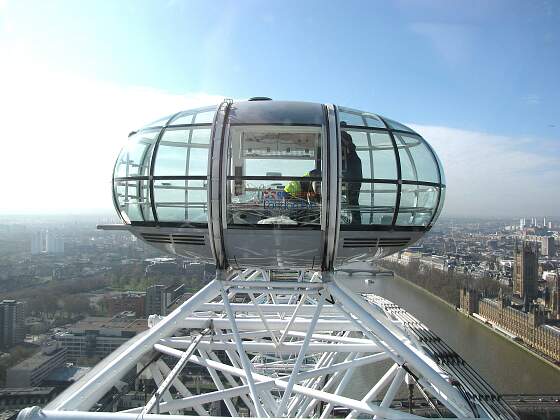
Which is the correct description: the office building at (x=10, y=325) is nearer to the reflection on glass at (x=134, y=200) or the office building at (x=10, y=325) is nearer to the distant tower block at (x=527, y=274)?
the reflection on glass at (x=134, y=200)


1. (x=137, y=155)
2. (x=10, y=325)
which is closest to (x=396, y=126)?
(x=137, y=155)

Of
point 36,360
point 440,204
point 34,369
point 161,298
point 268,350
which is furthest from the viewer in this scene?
point 161,298

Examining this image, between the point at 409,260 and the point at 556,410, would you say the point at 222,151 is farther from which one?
the point at 409,260

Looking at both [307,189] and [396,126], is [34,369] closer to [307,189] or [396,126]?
[307,189]

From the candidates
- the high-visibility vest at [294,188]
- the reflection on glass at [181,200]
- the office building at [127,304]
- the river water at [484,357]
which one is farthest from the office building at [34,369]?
the high-visibility vest at [294,188]

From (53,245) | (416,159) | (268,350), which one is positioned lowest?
(53,245)

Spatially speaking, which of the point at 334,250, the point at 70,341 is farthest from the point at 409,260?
the point at 334,250

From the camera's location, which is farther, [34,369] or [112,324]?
[112,324]

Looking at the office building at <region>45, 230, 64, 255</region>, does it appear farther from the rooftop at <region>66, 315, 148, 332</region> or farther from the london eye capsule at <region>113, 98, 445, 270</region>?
the london eye capsule at <region>113, 98, 445, 270</region>
